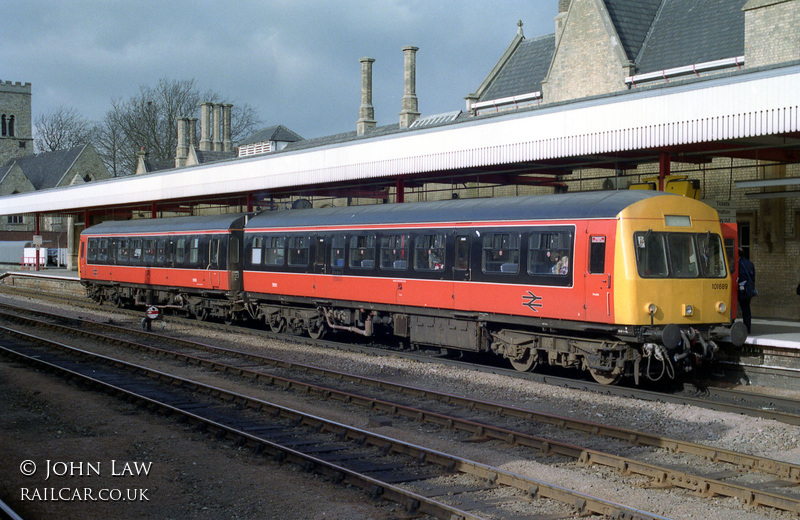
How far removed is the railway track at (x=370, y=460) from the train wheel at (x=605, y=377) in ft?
17.4

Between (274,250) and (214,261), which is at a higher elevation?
(274,250)

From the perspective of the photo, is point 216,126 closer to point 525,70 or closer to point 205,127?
point 205,127

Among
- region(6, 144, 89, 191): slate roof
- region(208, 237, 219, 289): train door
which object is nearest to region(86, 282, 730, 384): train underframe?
region(208, 237, 219, 289): train door

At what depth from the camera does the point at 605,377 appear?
44.7 ft

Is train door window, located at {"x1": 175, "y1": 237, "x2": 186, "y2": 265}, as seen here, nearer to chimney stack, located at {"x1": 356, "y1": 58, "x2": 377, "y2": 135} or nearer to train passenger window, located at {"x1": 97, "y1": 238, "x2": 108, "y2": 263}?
train passenger window, located at {"x1": 97, "y1": 238, "x2": 108, "y2": 263}

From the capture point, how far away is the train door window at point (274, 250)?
69.1 feet

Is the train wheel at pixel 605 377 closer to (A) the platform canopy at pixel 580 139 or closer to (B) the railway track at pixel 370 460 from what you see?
(A) the platform canopy at pixel 580 139

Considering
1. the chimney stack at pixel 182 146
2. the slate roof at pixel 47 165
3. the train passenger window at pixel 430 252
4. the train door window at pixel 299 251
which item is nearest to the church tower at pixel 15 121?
the slate roof at pixel 47 165

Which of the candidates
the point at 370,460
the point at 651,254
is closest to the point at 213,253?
the point at 651,254

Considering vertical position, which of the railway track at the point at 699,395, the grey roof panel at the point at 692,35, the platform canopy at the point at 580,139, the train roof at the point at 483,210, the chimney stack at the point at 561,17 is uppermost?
the chimney stack at the point at 561,17

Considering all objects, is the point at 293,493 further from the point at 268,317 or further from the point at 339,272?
the point at 268,317

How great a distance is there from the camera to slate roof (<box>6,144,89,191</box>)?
287 feet

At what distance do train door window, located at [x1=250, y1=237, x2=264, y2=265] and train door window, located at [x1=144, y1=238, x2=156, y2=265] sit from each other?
6.52 m

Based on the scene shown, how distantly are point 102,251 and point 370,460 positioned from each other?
2503 centimetres
